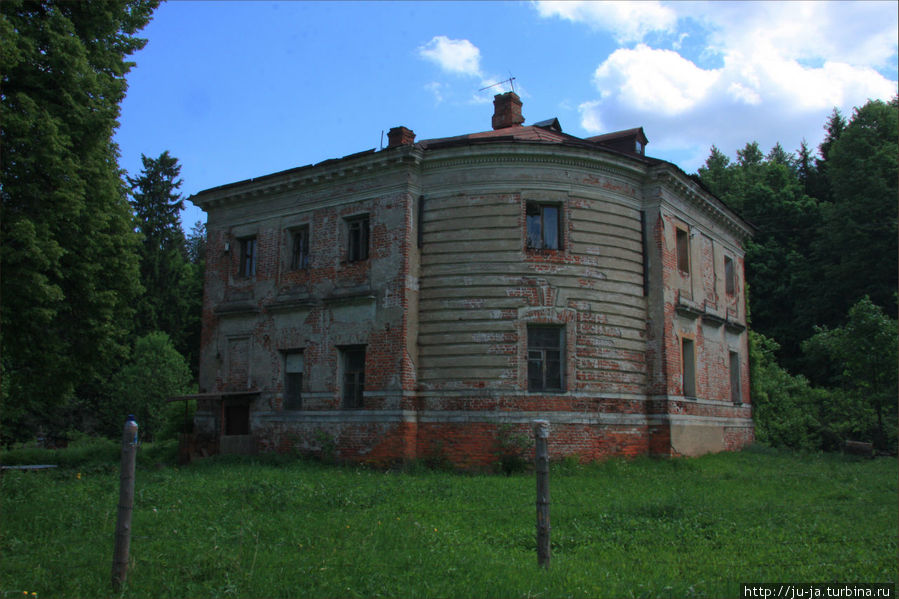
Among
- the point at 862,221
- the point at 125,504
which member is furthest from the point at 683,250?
the point at 862,221

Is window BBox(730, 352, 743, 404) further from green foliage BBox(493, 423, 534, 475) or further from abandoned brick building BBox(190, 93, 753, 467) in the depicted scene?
green foliage BBox(493, 423, 534, 475)

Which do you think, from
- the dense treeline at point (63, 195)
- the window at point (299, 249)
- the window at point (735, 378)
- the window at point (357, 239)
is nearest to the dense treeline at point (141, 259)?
the dense treeline at point (63, 195)

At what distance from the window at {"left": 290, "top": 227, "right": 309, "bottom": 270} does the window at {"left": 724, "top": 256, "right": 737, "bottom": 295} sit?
48.6 ft

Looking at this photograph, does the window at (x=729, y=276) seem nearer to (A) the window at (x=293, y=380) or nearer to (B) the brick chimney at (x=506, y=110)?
(B) the brick chimney at (x=506, y=110)

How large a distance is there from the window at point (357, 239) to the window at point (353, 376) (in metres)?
2.65

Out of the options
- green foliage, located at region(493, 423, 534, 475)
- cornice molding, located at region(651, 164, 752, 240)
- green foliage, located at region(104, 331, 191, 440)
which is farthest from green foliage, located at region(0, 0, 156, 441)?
green foliage, located at region(104, 331, 191, 440)

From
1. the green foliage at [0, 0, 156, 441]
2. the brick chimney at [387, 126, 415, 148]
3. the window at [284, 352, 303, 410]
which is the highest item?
the brick chimney at [387, 126, 415, 148]

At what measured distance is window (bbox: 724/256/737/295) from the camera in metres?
26.2

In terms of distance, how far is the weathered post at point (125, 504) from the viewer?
6.85 m

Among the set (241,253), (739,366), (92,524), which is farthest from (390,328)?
(739,366)

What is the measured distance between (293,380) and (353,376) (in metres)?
2.34

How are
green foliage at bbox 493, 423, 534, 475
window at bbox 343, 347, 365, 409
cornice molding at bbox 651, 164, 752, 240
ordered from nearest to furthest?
green foliage at bbox 493, 423, 534, 475 < window at bbox 343, 347, 365, 409 < cornice molding at bbox 651, 164, 752, 240

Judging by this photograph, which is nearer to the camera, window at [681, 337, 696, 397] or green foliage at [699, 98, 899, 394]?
window at [681, 337, 696, 397]

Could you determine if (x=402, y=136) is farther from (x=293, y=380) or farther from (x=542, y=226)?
(x=293, y=380)
